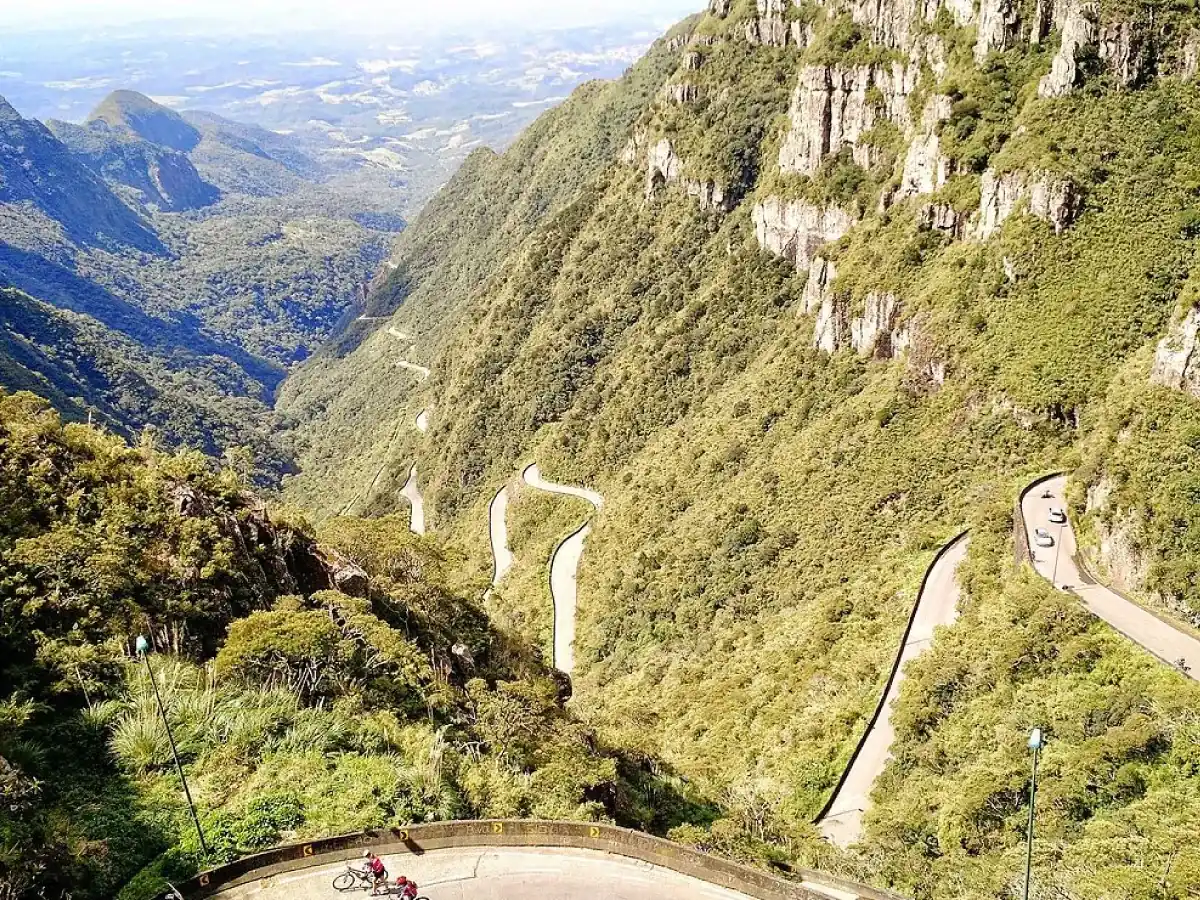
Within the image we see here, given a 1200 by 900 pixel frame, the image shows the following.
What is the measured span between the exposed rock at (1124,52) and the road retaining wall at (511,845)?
5818 centimetres

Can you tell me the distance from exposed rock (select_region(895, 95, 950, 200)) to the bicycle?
6340 centimetres

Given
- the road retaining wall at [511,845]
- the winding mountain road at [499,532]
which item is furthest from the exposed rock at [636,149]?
the road retaining wall at [511,845]

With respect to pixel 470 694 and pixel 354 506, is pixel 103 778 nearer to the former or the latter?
pixel 470 694

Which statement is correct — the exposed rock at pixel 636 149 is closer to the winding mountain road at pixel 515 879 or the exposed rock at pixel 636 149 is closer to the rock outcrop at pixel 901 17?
the rock outcrop at pixel 901 17

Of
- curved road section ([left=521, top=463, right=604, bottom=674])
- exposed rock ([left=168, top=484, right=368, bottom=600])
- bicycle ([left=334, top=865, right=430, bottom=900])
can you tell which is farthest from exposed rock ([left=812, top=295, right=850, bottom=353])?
bicycle ([left=334, top=865, right=430, bottom=900])

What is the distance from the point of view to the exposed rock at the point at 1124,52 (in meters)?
56.9

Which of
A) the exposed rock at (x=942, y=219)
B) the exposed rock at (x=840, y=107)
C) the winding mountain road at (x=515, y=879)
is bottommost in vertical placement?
the winding mountain road at (x=515, y=879)

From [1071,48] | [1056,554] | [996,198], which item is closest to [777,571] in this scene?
[1056,554]

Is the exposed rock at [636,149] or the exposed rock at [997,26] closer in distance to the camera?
the exposed rock at [997,26]

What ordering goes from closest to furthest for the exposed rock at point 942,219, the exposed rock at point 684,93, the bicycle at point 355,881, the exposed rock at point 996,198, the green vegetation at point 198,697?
the bicycle at point 355,881 → the green vegetation at point 198,697 → the exposed rock at point 996,198 → the exposed rock at point 942,219 → the exposed rock at point 684,93

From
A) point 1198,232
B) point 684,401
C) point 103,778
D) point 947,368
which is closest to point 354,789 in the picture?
point 103,778

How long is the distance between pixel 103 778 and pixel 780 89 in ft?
353

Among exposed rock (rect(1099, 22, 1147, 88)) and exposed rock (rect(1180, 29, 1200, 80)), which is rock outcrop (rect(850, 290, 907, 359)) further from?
exposed rock (rect(1180, 29, 1200, 80))

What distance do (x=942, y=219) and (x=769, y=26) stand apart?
61.5m
